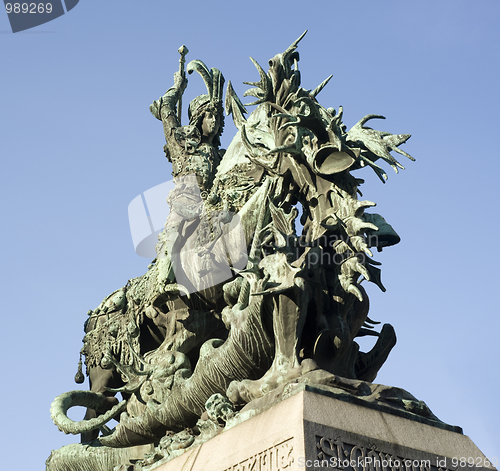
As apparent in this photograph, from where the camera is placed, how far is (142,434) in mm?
9055

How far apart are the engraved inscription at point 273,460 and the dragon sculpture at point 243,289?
53cm

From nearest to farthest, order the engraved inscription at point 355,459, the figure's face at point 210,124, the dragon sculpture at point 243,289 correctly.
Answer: the engraved inscription at point 355,459 < the dragon sculpture at point 243,289 < the figure's face at point 210,124

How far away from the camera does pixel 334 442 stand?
6227 mm

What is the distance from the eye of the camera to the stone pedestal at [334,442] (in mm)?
6156

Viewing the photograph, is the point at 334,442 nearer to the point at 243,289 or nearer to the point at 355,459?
the point at 355,459

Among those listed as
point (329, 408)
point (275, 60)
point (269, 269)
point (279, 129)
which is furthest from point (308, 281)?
point (275, 60)

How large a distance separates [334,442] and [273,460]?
51 centimetres

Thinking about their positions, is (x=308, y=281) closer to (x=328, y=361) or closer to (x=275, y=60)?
(x=328, y=361)

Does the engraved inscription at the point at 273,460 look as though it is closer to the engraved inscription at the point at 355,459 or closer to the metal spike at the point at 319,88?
the engraved inscription at the point at 355,459

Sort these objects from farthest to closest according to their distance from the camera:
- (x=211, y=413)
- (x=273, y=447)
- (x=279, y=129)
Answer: (x=279, y=129) → (x=211, y=413) → (x=273, y=447)

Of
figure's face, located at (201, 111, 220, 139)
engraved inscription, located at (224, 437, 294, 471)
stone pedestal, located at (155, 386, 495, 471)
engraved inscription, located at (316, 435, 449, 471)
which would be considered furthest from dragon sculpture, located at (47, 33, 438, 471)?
engraved inscription, located at (316, 435, 449, 471)

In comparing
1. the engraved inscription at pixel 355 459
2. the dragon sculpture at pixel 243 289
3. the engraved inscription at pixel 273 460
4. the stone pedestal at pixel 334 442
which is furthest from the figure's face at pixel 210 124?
the engraved inscription at pixel 355 459

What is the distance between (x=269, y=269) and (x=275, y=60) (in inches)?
102

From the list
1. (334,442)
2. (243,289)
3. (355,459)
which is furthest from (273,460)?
(243,289)
